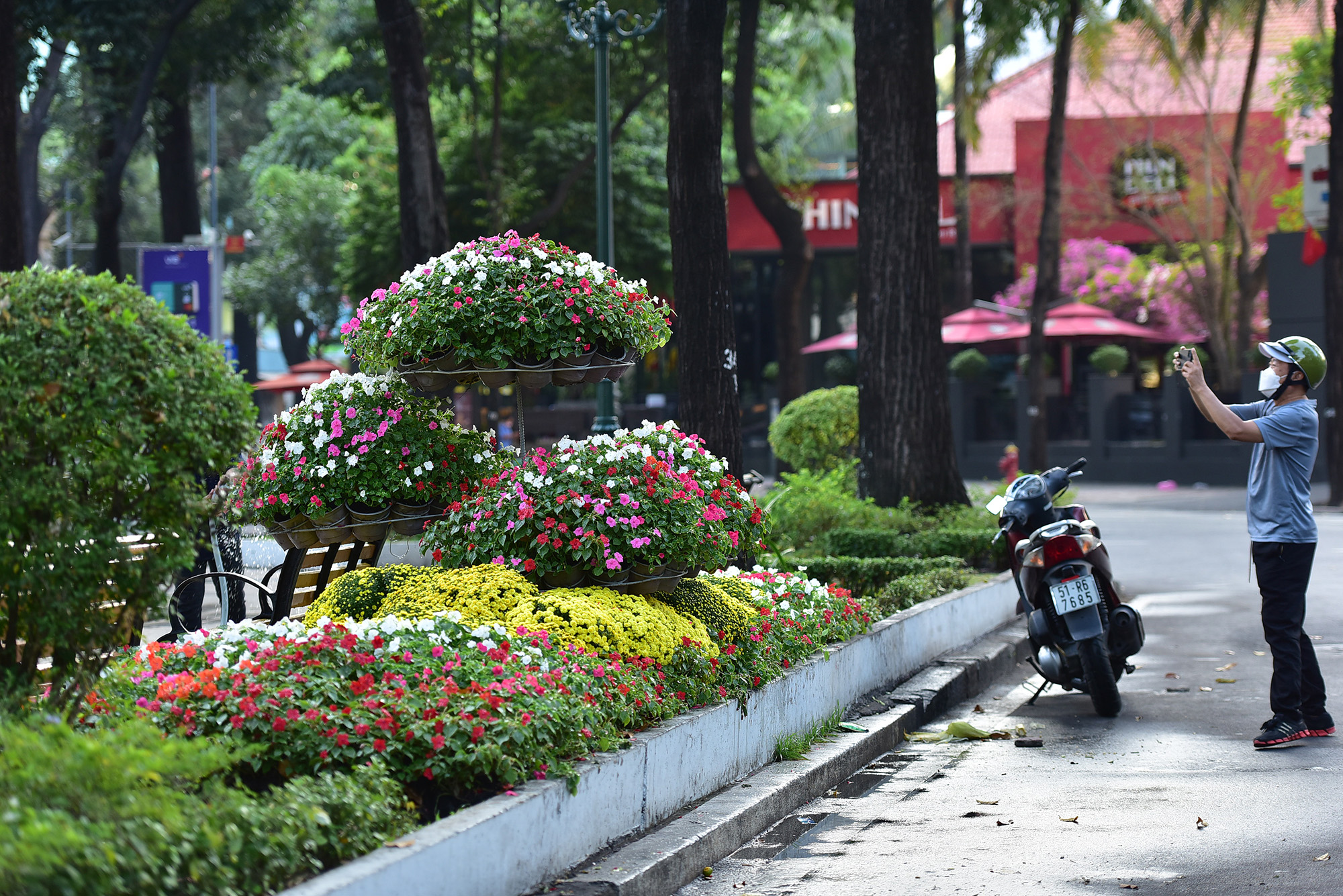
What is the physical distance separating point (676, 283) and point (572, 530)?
484 centimetres

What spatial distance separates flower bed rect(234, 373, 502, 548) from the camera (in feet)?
23.9

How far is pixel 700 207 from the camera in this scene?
11.0 m

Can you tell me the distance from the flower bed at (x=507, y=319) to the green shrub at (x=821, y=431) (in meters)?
10.4

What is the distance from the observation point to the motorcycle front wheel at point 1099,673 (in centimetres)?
803

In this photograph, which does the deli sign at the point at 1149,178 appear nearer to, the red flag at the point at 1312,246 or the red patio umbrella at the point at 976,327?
the red patio umbrella at the point at 976,327

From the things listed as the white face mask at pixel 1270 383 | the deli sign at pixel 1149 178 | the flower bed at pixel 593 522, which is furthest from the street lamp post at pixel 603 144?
the deli sign at pixel 1149 178

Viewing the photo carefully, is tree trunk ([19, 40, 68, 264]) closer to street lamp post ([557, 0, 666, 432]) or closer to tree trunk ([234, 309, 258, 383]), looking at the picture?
street lamp post ([557, 0, 666, 432])

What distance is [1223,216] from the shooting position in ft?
115

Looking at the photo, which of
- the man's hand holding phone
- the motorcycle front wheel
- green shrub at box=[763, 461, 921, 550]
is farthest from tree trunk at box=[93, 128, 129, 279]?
the man's hand holding phone

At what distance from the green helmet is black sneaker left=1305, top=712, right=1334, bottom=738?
1.69 metres

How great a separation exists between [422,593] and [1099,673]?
12.8 feet

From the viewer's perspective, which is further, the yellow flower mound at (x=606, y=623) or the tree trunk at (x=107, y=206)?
the tree trunk at (x=107, y=206)

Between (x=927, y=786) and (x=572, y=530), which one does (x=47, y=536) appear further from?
(x=927, y=786)

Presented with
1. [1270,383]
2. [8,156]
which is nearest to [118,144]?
[8,156]
